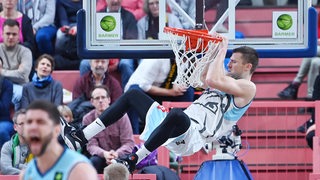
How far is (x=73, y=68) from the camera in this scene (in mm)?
15516

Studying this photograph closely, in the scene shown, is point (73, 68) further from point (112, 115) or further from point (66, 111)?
point (112, 115)

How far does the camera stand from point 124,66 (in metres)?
14.8

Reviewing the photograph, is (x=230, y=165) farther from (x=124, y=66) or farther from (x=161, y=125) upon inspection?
(x=124, y=66)

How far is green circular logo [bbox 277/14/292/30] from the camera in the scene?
1188 centimetres

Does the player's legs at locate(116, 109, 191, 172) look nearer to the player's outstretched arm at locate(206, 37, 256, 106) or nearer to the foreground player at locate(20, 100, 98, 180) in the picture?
the player's outstretched arm at locate(206, 37, 256, 106)

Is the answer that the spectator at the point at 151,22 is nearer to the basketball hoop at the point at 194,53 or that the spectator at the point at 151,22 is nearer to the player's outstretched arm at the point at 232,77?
the basketball hoop at the point at 194,53

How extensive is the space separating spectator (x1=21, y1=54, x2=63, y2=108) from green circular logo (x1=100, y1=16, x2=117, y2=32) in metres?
2.39

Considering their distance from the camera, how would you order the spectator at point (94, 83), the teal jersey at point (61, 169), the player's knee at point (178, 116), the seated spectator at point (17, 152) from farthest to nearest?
the spectator at point (94, 83), the seated spectator at point (17, 152), the player's knee at point (178, 116), the teal jersey at point (61, 169)

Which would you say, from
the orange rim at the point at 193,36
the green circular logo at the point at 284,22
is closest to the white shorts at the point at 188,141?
the orange rim at the point at 193,36

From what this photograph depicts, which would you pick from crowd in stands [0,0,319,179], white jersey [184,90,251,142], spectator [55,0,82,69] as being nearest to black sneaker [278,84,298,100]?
crowd in stands [0,0,319,179]

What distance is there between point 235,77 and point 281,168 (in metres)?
2.37

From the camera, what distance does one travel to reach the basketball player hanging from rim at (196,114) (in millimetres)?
10805

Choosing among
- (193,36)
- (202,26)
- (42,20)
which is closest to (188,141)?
(193,36)

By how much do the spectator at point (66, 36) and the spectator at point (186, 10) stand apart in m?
3.35
